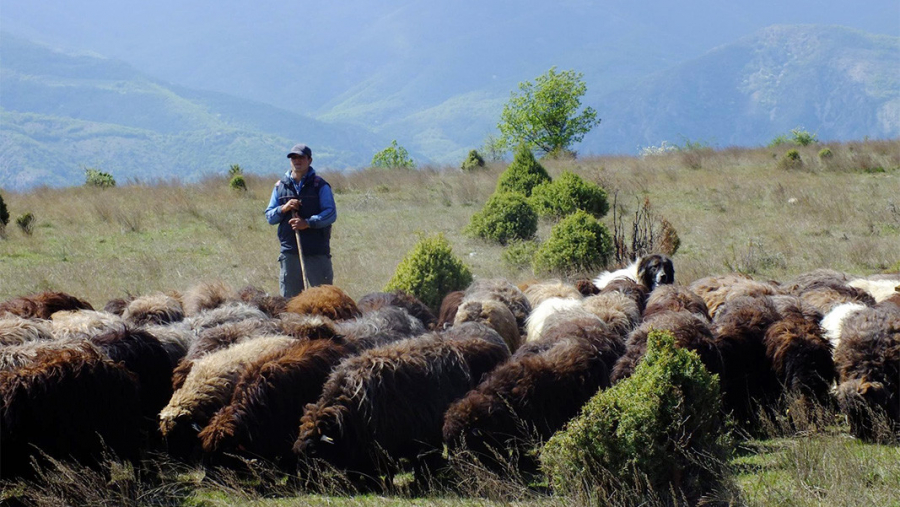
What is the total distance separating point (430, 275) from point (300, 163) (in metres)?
2.36

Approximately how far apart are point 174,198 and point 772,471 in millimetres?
21256

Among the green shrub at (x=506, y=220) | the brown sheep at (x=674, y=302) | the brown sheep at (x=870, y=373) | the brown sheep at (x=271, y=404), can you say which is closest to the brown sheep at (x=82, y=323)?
the brown sheep at (x=271, y=404)

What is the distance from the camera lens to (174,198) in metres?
24.2

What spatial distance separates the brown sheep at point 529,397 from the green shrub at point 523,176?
48.2ft

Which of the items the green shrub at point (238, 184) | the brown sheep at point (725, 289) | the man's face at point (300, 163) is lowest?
the brown sheep at point (725, 289)

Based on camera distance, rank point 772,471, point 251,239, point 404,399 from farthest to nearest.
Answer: point 251,239
point 404,399
point 772,471

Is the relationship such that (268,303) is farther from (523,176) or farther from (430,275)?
(523,176)

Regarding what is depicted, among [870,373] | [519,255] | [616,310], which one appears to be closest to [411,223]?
[519,255]

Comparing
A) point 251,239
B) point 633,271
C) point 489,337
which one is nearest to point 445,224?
point 251,239

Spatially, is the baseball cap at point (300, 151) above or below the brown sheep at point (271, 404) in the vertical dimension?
above

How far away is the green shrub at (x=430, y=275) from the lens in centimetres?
1124

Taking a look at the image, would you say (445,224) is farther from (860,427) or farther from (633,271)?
(860,427)

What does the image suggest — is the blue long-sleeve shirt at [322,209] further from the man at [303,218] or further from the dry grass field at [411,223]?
the dry grass field at [411,223]

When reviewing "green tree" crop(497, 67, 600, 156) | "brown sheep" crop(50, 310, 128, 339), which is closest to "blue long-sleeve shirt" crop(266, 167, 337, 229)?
"brown sheep" crop(50, 310, 128, 339)
